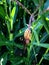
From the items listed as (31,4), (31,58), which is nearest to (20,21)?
(31,4)

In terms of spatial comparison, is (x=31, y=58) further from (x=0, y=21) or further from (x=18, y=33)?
(x=0, y=21)

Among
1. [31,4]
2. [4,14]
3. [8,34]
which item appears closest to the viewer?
[4,14]

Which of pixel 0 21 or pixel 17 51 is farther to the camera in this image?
pixel 0 21

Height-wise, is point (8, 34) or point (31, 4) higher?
point (31, 4)

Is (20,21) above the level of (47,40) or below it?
above

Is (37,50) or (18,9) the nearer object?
(37,50)

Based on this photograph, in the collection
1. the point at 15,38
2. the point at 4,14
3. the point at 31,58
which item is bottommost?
the point at 31,58

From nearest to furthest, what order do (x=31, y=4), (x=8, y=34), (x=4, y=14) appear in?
(x=4, y=14), (x=8, y=34), (x=31, y=4)

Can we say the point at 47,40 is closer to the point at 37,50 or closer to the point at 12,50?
the point at 37,50

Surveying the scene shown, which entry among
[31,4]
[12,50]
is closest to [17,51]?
[12,50]
